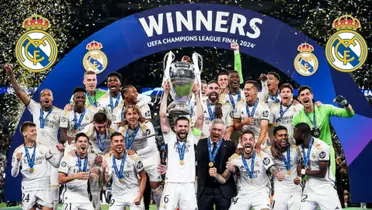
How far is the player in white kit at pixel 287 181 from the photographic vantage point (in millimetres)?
12125

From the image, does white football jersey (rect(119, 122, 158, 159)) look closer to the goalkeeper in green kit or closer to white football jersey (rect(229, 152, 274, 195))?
white football jersey (rect(229, 152, 274, 195))

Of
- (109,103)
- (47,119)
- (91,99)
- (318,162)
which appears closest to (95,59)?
(91,99)

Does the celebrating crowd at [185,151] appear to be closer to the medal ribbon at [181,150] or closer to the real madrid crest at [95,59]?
the medal ribbon at [181,150]

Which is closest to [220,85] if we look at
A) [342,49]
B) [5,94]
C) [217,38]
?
[217,38]

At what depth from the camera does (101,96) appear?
1365 centimetres

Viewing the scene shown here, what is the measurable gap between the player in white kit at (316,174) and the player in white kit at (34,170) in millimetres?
3288

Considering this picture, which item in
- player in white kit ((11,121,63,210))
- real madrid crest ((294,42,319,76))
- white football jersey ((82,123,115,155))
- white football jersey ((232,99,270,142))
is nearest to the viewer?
player in white kit ((11,121,63,210))

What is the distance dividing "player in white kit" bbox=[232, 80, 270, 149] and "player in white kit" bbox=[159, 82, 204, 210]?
1.64 metres

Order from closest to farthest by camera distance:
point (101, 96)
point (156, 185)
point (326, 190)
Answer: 1. point (326, 190)
2. point (156, 185)
3. point (101, 96)

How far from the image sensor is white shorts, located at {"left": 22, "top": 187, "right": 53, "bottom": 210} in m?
12.5

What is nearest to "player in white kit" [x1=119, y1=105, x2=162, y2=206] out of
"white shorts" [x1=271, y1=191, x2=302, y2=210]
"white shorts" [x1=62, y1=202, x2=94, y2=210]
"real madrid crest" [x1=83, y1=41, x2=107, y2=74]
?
"white shorts" [x1=62, y1=202, x2=94, y2=210]

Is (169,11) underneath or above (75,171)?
above

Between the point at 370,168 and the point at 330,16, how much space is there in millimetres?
3547

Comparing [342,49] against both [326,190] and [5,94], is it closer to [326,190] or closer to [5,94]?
[326,190]
